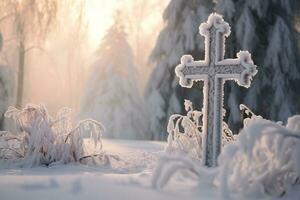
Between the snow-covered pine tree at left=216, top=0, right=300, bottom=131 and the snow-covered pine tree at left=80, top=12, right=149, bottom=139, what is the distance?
18.4 ft


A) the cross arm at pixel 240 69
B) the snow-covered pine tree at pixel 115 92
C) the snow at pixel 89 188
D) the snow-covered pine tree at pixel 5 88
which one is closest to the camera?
the snow at pixel 89 188

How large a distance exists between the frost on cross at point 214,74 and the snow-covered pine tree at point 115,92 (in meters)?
15.0

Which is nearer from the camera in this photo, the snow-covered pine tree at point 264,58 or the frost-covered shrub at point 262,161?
the frost-covered shrub at point 262,161

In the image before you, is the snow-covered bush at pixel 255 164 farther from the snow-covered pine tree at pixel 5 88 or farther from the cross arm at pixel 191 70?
the snow-covered pine tree at pixel 5 88

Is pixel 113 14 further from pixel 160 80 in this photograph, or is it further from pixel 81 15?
pixel 160 80

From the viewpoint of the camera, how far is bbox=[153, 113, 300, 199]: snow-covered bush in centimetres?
359

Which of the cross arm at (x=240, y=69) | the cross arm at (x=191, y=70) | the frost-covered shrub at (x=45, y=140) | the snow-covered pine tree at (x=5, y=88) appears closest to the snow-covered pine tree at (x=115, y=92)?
the snow-covered pine tree at (x=5, y=88)

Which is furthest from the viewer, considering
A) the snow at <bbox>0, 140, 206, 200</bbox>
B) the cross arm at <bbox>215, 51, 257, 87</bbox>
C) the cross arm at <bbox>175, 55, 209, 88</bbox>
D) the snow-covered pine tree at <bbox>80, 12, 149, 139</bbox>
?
the snow-covered pine tree at <bbox>80, 12, 149, 139</bbox>

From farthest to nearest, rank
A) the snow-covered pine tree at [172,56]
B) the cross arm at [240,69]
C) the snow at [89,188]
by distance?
the snow-covered pine tree at [172,56] → the cross arm at [240,69] → the snow at [89,188]

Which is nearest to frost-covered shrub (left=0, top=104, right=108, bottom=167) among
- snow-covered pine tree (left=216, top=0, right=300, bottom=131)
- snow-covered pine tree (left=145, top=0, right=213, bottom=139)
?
snow-covered pine tree (left=216, top=0, right=300, bottom=131)

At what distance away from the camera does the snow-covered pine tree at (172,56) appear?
60.8ft

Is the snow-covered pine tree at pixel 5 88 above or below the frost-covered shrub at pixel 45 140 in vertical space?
above

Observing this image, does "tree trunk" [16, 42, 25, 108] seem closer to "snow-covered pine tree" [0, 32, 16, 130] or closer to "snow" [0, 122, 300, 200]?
"snow-covered pine tree" [0, 32, 16, 130]

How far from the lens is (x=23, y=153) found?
7.29 m
